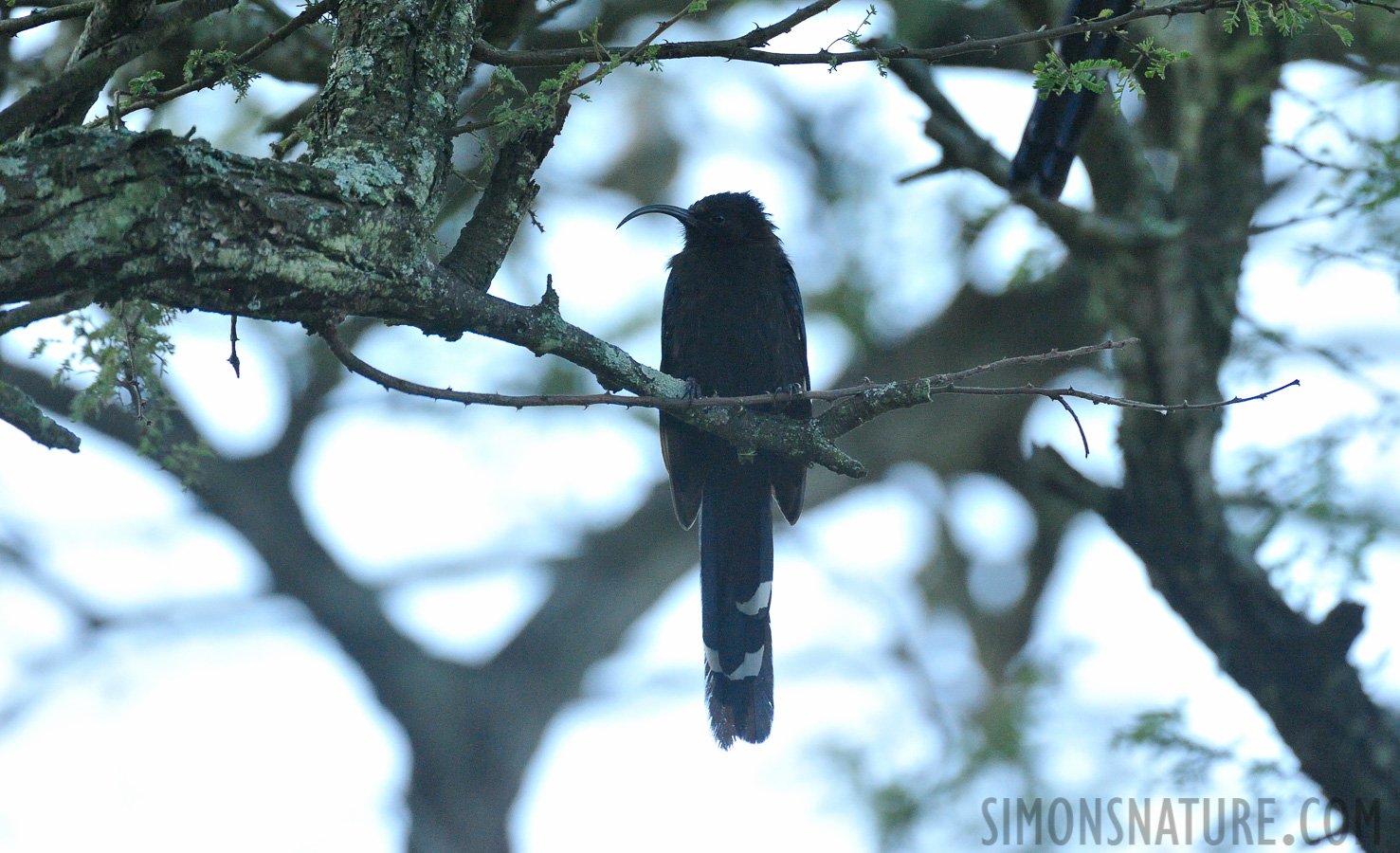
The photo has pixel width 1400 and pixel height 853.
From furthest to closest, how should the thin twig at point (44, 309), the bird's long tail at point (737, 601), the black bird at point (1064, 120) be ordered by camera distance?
the bird's long tail at point (737, 601) → the black bird at point (1064, 120) → the thin twig at point (44, 309)

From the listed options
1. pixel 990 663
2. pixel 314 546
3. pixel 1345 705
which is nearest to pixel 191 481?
pixel 1345 705

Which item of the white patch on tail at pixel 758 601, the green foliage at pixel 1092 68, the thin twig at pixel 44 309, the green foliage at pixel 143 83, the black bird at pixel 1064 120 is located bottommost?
the thin twig at pixel 44 309

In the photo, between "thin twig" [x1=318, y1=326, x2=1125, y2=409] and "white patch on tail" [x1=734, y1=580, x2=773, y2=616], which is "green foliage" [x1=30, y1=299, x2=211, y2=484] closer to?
"thin twig" [x1=318, y1=326, x2=1125, y2=409]

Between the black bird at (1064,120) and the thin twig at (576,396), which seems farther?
the black bird at (1064,120)

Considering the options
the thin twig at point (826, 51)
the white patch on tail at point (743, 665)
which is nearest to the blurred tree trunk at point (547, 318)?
the thin twig at point (826, 51)

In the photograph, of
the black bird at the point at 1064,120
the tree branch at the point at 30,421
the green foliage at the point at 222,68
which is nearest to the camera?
the tree branch at the point at 30,421

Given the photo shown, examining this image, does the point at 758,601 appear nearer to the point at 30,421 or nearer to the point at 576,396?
the point at 576,396

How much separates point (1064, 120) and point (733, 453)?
1.69m

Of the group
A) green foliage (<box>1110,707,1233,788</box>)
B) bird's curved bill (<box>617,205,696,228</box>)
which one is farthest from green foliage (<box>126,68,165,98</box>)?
green foliage (<box>1110,707,1233,788</box>)

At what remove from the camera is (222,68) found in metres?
2.66

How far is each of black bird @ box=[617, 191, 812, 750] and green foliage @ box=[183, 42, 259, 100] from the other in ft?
5.45

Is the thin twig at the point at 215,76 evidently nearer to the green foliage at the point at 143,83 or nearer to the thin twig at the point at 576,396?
the green foliage at the point at 143,83

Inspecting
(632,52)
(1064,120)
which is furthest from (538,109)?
(1064,120)

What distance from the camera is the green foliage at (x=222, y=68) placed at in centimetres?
260
